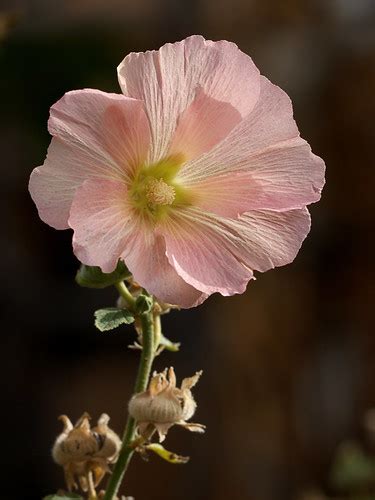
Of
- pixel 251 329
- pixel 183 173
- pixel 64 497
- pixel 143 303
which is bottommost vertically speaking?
pixel 64 497

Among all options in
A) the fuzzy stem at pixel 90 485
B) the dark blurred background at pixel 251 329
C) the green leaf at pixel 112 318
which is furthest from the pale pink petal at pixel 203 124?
the dark blurred background at pixel 251 329

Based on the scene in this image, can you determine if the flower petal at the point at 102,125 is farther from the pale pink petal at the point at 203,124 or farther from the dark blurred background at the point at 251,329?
the dark blurred background at the point at 251,329

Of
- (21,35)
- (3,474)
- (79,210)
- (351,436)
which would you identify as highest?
(21,35)

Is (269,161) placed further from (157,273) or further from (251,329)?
(251,329)

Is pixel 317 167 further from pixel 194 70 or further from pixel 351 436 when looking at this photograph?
pixel 351 436

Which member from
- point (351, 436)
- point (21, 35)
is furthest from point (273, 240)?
point (21, 35)

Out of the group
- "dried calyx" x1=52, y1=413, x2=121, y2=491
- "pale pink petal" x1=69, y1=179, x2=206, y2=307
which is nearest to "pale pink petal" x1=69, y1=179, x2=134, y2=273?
"pale pink petal" x1=69, y1=179, x2=206, y2=307

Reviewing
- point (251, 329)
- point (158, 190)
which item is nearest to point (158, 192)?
point (158, 190)
